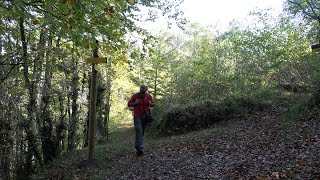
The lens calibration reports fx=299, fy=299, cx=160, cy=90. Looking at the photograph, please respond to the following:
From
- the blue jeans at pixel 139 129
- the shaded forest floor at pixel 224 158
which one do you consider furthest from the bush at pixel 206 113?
the blue jeans at pixel 139 129

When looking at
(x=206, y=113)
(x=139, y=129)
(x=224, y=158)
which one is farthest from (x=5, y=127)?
(x=206, y=113)

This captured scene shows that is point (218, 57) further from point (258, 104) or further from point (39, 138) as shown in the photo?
point (39, 138)

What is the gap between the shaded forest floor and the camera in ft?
19.5

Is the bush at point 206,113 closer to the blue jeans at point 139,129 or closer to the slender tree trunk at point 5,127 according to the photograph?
the blue jeans at point 139,129

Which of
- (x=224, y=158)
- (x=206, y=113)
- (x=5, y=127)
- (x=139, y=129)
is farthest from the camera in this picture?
(x=206, y=113)

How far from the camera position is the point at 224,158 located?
769cm

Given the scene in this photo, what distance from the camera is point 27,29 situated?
1016 cm

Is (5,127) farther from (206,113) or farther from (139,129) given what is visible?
(206,113)

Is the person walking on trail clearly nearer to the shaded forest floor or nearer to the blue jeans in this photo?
the blue jeans

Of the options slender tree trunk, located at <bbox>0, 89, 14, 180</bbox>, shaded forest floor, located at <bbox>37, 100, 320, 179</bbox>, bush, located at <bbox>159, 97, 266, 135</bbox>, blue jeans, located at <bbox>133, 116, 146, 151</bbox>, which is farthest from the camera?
bush, located at <bbox>159, 97, 266, 135</bbox>

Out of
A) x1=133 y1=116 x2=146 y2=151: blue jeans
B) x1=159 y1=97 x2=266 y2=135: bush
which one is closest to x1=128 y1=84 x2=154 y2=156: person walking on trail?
x1=133 y1=116 x2=146 y2=151: blue jeans

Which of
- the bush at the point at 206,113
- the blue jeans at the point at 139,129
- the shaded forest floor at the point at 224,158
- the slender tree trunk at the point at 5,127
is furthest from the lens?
the bush at the point at 206,113

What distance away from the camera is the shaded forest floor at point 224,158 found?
19.5 feet

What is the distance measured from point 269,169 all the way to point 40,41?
9.23m
